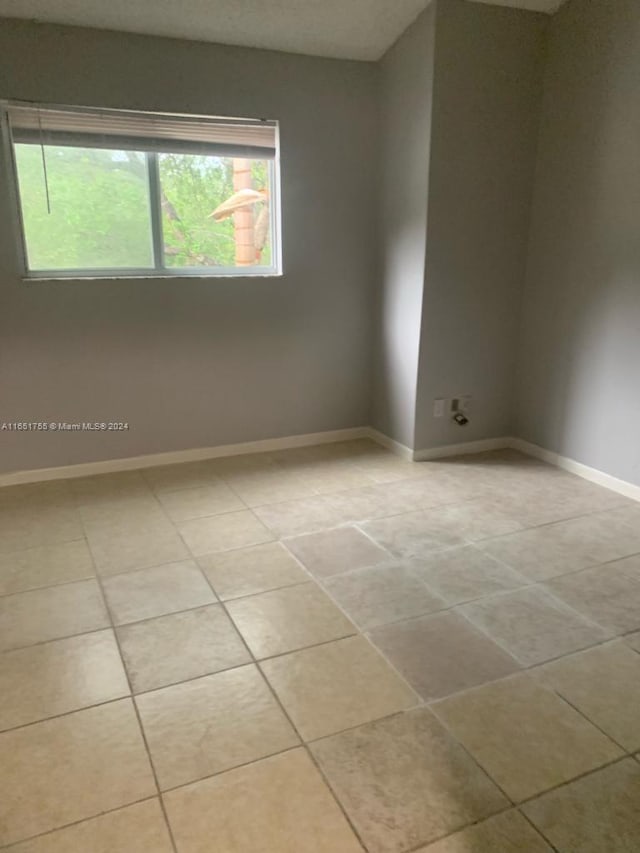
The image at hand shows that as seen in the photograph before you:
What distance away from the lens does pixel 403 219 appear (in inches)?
137

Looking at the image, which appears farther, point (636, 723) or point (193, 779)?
point (636, 723)

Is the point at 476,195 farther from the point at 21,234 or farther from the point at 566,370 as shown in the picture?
the point at 21,234

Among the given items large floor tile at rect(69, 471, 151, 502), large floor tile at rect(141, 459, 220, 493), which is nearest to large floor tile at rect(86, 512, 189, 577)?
large floor tile at rect(69, 471, 151, 502)

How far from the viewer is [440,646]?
195 cm

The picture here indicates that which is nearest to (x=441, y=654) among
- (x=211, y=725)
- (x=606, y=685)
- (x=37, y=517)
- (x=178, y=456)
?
(x=606, y=685)

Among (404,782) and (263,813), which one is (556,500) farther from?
(263,813)

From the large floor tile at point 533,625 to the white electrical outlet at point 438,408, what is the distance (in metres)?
1.50

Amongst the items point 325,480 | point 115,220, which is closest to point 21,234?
point 115,220

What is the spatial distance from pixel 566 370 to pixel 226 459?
2.01 meters

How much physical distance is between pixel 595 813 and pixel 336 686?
27.7 inches

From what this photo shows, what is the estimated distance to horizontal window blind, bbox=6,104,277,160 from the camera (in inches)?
116

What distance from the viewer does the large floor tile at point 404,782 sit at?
1.36 metres

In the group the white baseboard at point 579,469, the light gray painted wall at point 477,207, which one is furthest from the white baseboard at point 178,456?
the white baseboard at point 579,469

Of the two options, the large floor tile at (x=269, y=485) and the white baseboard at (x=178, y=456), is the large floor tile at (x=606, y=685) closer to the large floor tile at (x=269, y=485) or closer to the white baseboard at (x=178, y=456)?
the large floor tile at (x=269, y=485)
